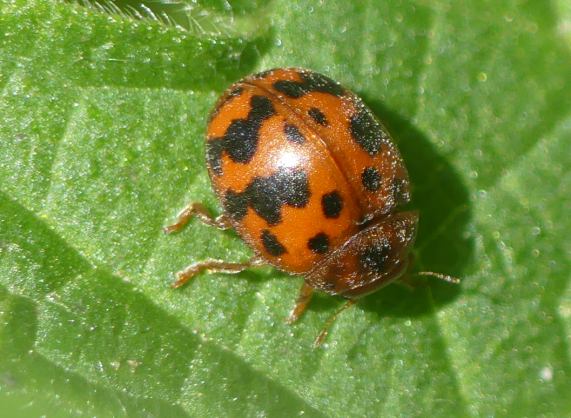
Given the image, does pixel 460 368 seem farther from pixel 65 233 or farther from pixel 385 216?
pixel 65 233

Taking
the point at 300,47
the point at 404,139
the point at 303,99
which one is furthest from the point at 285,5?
the point at 404,139

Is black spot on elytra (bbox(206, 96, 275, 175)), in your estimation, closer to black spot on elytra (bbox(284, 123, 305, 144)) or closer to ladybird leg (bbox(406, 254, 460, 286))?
black spot on elytra (bbox(284, 123, 305, 144))

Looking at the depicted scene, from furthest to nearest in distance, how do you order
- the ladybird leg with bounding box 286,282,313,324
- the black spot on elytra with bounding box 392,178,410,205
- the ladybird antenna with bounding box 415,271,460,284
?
the ladybird antenna with bounding box 415,271,460,284, the ladybird leg with bounding box 286,282,313,324, the black spot on elytra with bounding box 392,178,410,205

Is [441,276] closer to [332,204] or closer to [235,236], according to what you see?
[332,204]

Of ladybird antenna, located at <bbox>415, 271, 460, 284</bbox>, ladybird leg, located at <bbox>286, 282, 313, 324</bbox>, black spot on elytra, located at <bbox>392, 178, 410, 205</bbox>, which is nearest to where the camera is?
black spot on elytra, located at <bbox>392, 178, 410, 205</bbox>

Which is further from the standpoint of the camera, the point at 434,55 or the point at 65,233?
the point at 434,55

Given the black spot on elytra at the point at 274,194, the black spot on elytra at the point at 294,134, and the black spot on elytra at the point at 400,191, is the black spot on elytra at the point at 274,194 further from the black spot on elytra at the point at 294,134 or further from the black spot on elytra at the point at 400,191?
the black spot on elytra at the point at 400,191

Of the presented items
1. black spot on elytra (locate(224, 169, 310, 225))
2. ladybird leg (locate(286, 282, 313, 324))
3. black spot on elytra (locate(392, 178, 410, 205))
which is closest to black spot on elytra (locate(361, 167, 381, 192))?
black spot on elytra (locate(392, 178, 410, 205))
